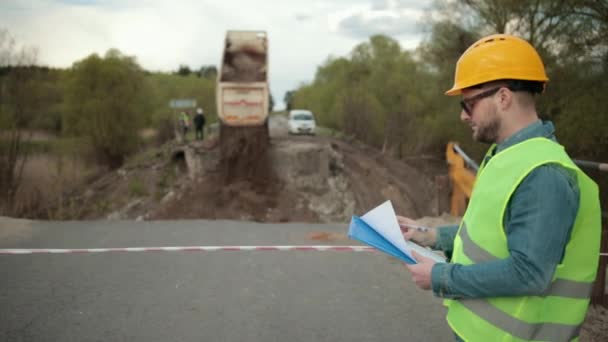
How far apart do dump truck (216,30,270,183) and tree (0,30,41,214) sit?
38.3 ft

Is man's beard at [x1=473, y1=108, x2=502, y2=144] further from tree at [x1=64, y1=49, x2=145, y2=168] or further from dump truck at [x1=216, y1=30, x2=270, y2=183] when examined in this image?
A: tree at [x1=64, y1=49, x2=145, y2=168]

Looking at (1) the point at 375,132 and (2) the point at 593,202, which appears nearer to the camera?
(2) the point at 593,202

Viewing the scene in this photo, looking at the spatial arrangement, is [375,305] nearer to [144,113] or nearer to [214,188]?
[214,188]

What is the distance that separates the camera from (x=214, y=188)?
22.7 m

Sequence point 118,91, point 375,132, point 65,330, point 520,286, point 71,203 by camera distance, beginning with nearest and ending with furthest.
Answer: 1. point 520,286
2. point 65,330
3. point 71,203
4. point 375,132
5. point 118,91

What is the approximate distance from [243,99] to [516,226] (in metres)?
19.6

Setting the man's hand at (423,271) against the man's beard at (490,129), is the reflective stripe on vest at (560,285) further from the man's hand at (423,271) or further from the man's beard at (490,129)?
the man's beard at (490,129)

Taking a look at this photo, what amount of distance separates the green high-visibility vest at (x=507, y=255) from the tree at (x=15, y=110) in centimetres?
2773

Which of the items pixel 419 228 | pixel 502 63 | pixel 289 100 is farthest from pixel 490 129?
pixel 289 100

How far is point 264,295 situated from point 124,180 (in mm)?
25076

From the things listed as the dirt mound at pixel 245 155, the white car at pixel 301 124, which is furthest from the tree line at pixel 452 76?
the dirt mound at pixel 245 155

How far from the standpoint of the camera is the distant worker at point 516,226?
6.36 feet

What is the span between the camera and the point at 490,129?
87.4 inches

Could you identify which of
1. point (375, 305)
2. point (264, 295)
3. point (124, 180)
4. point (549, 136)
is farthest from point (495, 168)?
point (124, 180)
